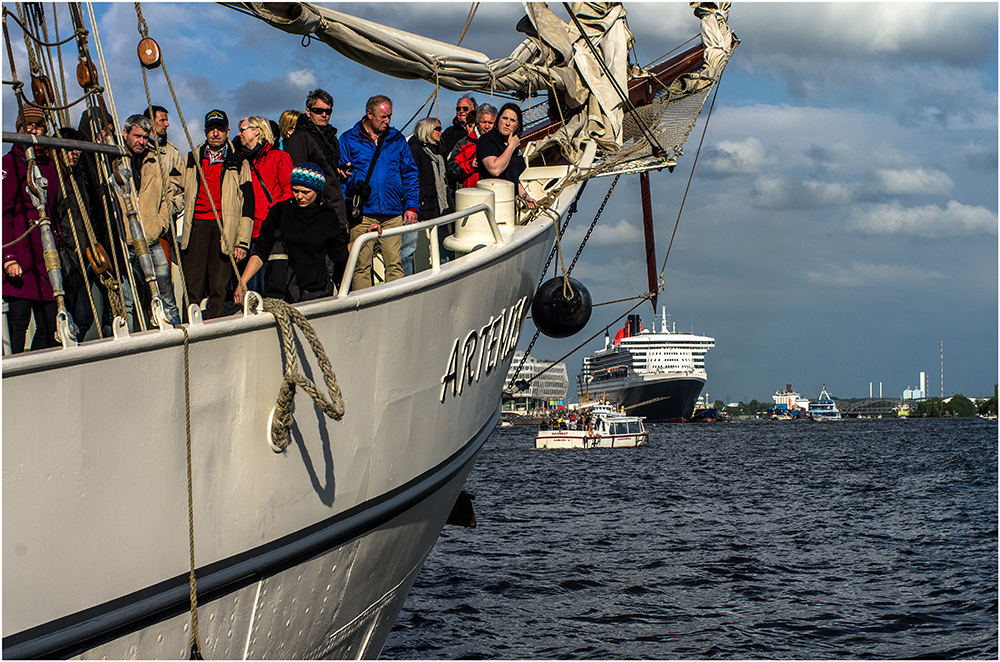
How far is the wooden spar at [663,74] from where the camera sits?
36.4ft

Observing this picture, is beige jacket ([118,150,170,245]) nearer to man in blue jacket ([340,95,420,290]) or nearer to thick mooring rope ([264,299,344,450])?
thick mooring rope ([264,299,344,450])

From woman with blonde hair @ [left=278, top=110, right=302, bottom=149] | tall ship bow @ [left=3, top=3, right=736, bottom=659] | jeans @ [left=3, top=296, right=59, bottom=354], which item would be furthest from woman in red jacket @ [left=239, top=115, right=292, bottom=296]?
jeans @ [left=3, top=296, right=59, bottom=354]

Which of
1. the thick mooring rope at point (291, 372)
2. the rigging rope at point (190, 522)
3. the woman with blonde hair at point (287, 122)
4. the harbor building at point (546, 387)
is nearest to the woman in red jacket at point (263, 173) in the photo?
the woman with blonde hair at point (287, 122)

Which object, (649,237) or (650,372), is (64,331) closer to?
(649,237)

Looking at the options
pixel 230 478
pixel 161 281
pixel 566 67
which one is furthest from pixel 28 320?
pixel 566 67

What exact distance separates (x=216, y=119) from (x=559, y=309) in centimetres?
258

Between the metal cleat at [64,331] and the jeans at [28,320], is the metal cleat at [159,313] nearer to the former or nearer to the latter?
the metal cleat at [64,331]

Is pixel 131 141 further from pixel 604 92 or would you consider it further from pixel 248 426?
pixel 604 92

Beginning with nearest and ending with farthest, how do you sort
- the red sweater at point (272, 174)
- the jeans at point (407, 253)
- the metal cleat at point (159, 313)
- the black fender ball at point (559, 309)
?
the metal cleat at point (159, 313)
the red sweater at point (272, 174)
the jeans at point (407, 253)
the black fender ball at point (559, 309)

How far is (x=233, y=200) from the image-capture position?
503cm

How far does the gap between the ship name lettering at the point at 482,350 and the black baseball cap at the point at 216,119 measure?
5.95ft

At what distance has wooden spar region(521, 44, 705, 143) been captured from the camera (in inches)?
436

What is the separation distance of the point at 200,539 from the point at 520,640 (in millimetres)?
7660

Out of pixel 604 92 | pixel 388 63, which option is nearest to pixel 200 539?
pixel 388 63
